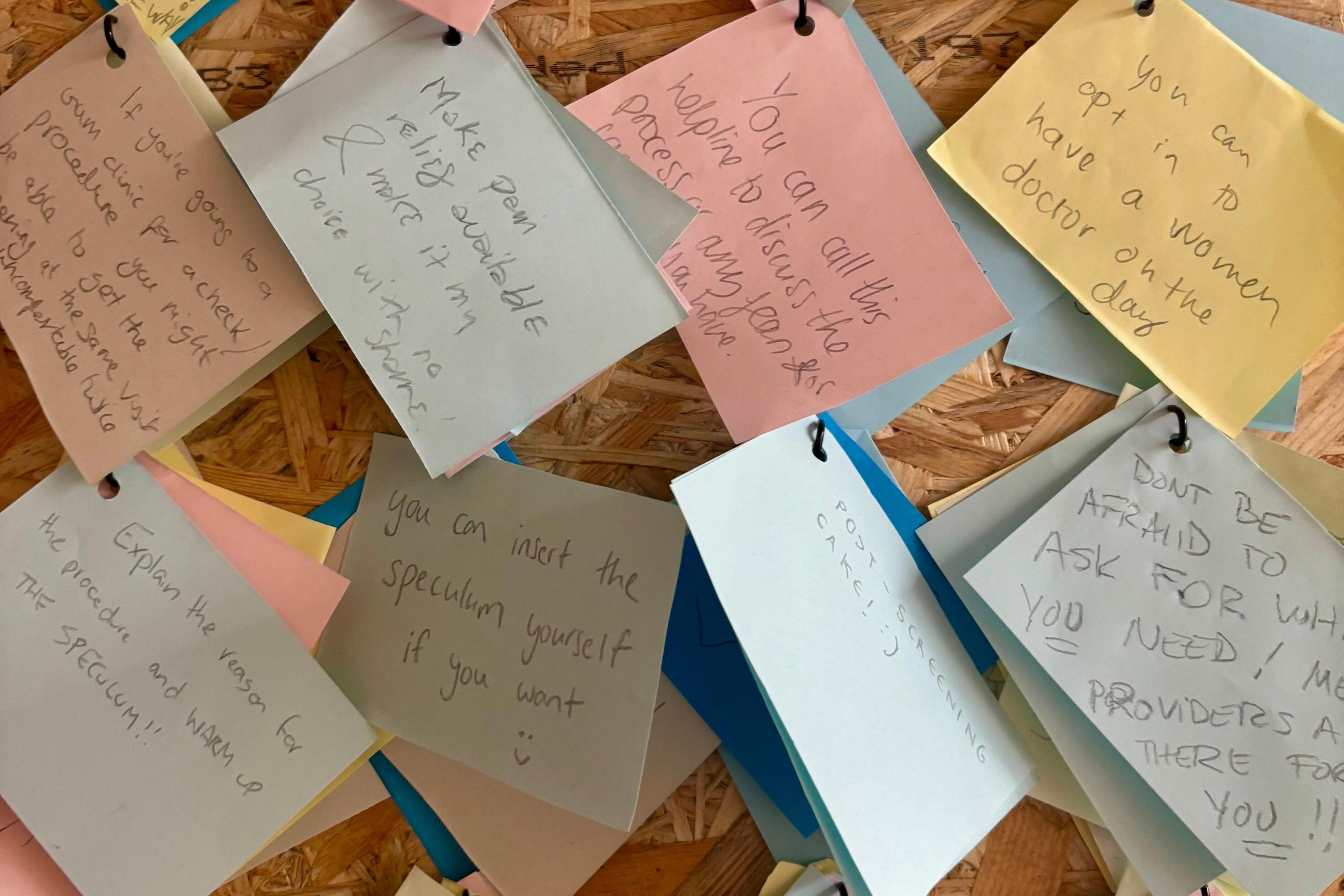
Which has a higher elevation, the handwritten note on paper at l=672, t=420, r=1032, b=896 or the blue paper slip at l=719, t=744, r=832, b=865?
the handwritten note on paper at l=672, t=420, r=1032, b=896

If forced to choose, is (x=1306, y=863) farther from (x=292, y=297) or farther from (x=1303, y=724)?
(x=292, y=297)

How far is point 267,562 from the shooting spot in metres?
0.57

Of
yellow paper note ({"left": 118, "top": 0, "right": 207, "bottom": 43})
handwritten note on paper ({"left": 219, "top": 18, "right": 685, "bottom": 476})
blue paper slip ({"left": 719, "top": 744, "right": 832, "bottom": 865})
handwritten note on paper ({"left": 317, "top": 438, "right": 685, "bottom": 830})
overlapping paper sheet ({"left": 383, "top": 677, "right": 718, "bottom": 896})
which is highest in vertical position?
yellow paper note ({"left": 118, "top": 0, "right": 207, "bottom": 43})

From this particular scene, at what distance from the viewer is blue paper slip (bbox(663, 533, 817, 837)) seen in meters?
0.57

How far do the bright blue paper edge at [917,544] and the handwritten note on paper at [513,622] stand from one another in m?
0.13

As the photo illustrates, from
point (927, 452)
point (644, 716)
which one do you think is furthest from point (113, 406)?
point (927, 452)

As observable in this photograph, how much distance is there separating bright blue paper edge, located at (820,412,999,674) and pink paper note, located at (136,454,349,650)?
37 centimetres

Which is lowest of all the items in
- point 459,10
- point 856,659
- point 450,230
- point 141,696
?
point 856,659

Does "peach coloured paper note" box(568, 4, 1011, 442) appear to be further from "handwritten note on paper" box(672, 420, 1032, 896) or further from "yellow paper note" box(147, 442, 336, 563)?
"yellow paper note" box(147, 442, 336, 563)

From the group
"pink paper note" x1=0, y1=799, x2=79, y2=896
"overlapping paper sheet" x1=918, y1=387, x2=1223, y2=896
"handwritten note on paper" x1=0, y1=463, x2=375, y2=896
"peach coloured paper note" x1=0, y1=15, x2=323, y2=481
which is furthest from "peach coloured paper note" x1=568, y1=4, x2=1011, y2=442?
"pink paper note" x1=0, y1=799, x2=79, y2=896

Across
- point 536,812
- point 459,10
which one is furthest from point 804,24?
point 536,812

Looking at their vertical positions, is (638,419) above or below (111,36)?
below

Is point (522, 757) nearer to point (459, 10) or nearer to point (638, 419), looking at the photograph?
point (638, 419)

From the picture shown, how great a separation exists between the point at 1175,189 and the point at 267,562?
649 millimetres
